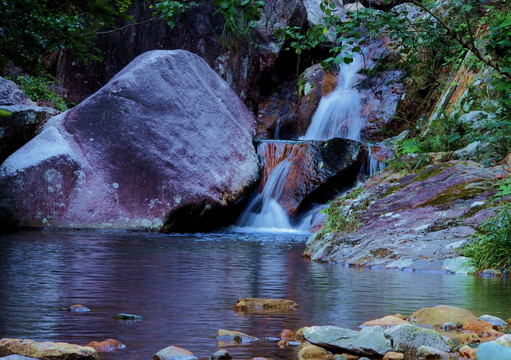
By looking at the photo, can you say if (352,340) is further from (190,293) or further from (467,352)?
(190,293)

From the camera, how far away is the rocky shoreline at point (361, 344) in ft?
8.20

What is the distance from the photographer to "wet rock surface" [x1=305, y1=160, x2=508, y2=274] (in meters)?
6.80

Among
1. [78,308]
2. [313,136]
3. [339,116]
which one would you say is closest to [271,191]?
[313,136]

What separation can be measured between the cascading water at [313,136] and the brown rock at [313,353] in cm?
1037

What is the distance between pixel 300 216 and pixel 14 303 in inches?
382

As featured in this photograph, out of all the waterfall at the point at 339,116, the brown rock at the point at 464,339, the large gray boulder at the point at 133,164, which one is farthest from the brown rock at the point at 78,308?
the waterfall at the point at 339,116

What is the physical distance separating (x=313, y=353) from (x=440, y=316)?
1.18 m

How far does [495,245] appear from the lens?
20.5 feet

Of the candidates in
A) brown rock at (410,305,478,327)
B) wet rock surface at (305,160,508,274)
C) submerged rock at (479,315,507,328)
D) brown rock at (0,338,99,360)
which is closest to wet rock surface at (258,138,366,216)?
wet rock surface at (305,160,508,274)

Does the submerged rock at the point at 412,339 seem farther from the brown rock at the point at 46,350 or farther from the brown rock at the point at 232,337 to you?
the brown rock at the point at 46,350

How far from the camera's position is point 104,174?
12188 mm

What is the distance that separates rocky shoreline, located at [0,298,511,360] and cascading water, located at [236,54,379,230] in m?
9.96

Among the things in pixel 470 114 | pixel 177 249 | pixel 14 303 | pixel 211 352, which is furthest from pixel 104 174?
pixel 211 352

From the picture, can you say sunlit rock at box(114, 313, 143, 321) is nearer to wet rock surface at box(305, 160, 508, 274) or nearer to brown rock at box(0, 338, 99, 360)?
brown rock at box(0, 338, 99, 360)
